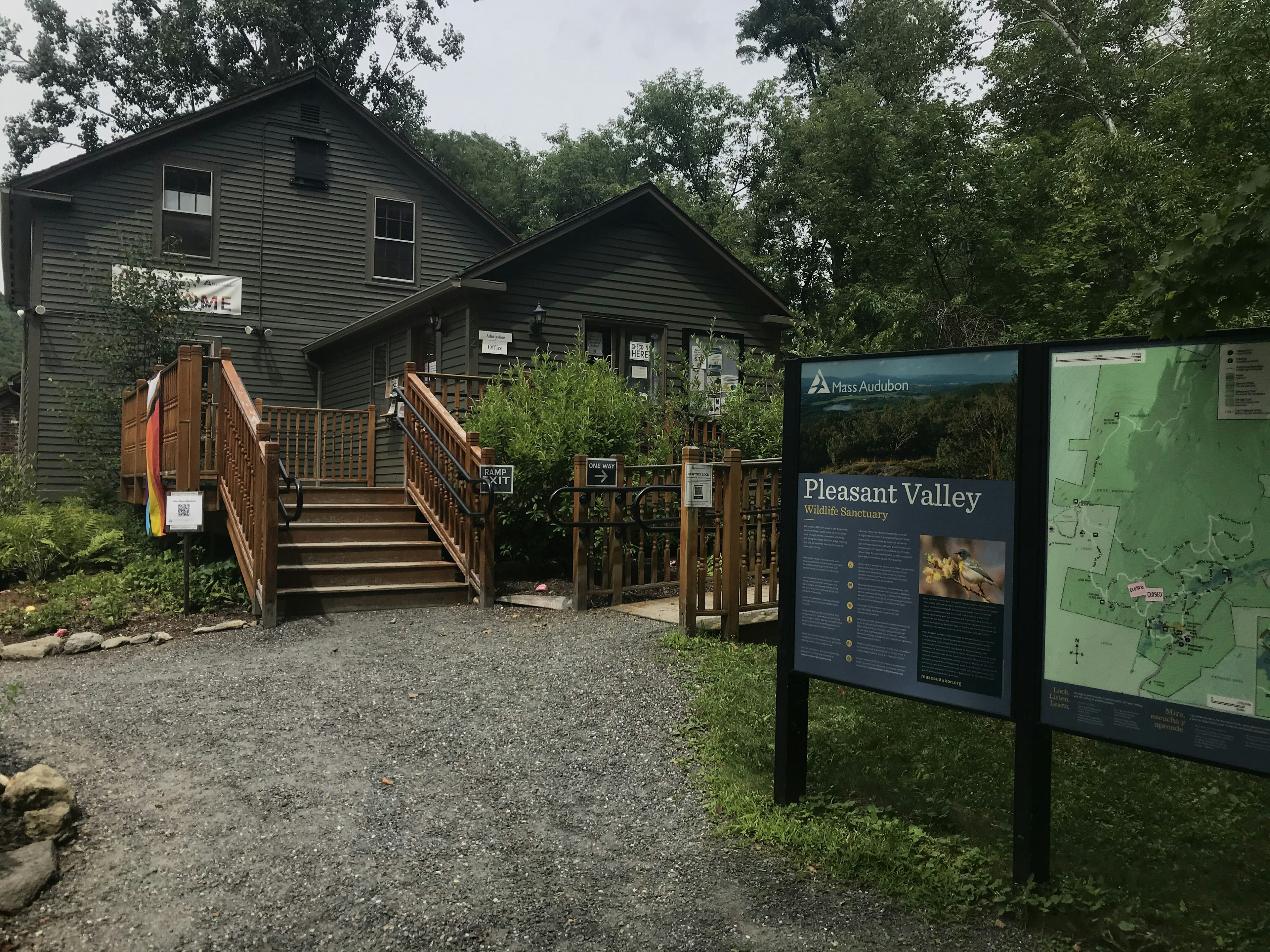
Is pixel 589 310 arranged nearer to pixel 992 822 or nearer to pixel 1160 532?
pixel 992 822

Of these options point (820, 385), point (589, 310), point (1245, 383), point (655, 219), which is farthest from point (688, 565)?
point (655, 219)

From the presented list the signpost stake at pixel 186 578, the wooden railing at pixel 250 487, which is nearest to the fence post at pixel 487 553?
the wooden railing at pixel 250 487

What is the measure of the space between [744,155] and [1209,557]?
33083 millimetres

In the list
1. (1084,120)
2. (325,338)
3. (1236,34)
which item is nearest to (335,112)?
(325,338)

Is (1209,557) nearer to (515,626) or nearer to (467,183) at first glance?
(515,626)

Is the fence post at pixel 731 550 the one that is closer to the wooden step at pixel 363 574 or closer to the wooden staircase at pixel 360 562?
the wooden staircase at pixel 360 562

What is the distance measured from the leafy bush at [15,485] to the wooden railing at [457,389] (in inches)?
255

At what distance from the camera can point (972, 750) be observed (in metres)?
4.56

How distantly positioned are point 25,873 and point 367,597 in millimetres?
5268

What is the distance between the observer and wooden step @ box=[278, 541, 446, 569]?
8.72 metres

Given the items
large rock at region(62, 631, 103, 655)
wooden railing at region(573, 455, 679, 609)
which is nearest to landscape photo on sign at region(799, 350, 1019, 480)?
wooden railing at region(573, 455, 679, 609)

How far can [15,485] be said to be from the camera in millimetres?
14336

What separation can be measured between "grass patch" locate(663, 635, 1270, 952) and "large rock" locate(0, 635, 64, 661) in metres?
5.30

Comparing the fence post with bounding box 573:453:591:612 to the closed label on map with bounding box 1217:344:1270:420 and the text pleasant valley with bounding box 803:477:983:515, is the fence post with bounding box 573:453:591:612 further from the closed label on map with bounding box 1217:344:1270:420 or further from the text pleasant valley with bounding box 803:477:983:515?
the closed label on map with bounding box 1217:344:1270:420
